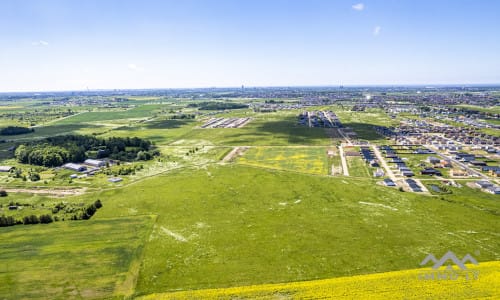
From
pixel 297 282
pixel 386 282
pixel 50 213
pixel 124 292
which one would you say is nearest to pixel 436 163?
pixel 386 282

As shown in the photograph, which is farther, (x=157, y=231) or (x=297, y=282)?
(x=157, y=231)

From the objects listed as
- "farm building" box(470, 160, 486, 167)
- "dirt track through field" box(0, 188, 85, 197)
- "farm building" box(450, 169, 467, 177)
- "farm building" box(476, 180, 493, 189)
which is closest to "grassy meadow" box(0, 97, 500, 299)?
"dirt track through field" box(0, 188, 85, 197)

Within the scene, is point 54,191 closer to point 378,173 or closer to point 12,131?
point 378,173

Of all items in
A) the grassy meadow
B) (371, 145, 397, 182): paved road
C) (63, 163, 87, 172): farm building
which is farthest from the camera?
(63, 163, 87, 172): farm building

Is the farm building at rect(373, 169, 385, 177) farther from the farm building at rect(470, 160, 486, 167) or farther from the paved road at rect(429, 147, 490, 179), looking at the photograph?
the farm building at rect(470, 160, 486, 167)

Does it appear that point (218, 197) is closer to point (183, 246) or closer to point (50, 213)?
point (183, 246)

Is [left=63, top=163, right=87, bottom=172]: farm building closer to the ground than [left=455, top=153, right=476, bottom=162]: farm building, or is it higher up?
closer to the ground

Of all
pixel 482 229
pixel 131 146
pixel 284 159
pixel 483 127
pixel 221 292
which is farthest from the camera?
pixel 483 127
